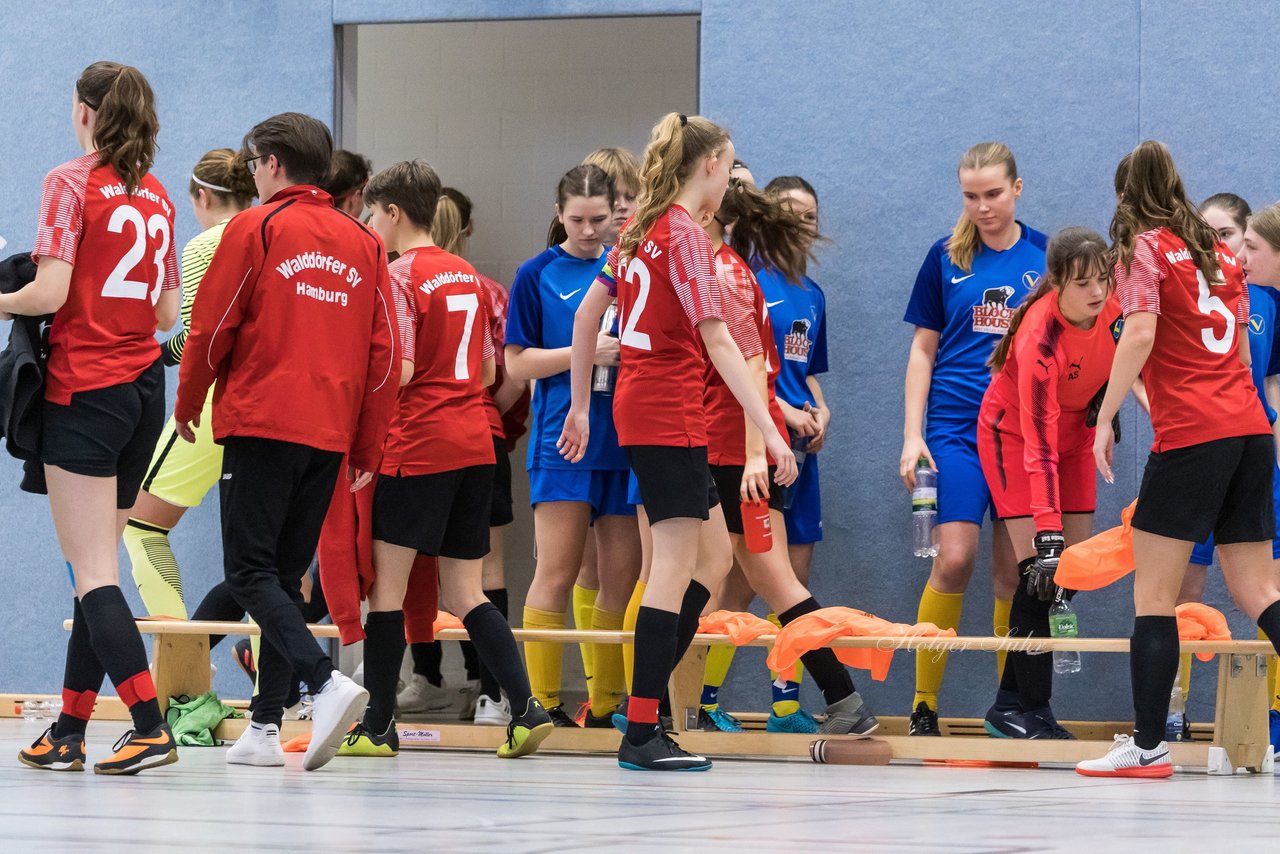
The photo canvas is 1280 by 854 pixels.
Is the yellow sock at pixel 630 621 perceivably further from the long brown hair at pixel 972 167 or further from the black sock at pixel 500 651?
the long brown hair at pixel 972 167

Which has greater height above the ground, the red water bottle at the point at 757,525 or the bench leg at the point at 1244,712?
the red water bottle at the point at 757,525

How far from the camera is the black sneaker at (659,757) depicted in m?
3.87

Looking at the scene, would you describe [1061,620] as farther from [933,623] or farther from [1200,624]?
[933,623]

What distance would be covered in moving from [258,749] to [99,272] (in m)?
1.27

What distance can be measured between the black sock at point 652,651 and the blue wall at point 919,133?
2.13 m

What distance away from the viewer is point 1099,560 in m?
4.53

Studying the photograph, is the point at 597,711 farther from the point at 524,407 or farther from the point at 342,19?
the point at 342,19

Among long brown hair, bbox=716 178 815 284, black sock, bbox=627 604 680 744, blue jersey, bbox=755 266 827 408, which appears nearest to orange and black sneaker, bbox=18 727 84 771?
black sock, bbox=627 604 680 744

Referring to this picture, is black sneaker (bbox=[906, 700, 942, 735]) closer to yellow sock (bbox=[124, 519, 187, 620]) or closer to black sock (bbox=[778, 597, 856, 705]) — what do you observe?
black sock (bbox=[778, 597, 856, 705])

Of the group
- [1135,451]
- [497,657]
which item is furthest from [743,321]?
[1135,451]

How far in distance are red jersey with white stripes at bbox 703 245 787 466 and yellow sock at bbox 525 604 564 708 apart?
90 cm

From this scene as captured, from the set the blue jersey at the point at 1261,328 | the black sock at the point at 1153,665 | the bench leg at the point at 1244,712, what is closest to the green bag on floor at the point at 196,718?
the black sock at the point at 1153,665

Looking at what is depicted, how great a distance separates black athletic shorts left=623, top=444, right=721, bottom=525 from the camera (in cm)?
383

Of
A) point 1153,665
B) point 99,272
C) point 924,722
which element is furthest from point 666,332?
point 924,722
